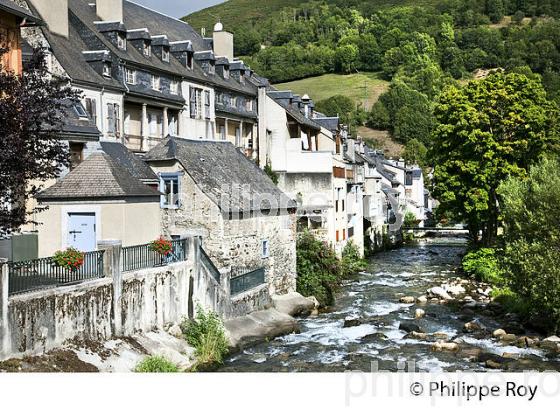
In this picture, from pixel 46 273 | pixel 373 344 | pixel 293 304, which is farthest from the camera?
pixel 293 304

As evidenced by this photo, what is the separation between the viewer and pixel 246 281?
24672 mm

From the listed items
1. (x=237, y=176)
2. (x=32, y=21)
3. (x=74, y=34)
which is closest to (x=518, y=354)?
(x=237, y=176)

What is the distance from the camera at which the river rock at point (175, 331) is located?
19891 mm

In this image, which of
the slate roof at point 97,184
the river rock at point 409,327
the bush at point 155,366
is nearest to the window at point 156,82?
the slate roof at point 97,184

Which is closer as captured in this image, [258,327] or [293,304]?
[258,327]

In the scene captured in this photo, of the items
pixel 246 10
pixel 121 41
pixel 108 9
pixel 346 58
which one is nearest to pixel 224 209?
pixel 121 41

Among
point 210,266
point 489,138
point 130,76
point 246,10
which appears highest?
point 246,10

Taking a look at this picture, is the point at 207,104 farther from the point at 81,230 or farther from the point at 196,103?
the point at 81,230

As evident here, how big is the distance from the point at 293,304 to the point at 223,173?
609 centimetres

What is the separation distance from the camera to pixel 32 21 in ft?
69.5

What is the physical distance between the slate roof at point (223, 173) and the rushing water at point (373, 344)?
5181 mm

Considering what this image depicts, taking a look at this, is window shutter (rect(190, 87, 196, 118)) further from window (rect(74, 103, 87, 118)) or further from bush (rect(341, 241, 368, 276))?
bush (rect(341, 241, 368, 276))

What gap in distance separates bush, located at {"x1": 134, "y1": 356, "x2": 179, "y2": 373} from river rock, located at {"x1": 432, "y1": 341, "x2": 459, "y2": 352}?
9.05 metres
